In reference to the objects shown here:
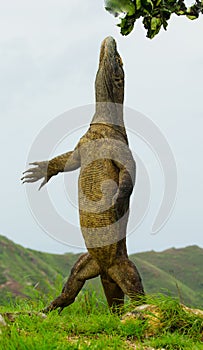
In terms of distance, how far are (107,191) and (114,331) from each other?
4.86ft

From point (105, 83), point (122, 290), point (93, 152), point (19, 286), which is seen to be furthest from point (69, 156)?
point (19, 286)

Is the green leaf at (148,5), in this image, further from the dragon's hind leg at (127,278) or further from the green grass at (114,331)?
the green grass at (114,331)

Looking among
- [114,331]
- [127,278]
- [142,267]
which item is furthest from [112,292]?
[142,267]

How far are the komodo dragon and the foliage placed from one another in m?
0.50

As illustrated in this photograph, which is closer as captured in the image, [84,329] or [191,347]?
[191,347]

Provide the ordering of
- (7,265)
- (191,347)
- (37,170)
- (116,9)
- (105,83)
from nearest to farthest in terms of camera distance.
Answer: (191,347), (116,9), (105,83), (37,170), (7,265)

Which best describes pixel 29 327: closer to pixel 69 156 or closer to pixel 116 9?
pixel 69 156

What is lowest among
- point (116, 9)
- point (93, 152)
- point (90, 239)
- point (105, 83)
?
point (90, 239)

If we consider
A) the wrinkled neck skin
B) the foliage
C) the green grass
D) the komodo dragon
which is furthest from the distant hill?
the foliage

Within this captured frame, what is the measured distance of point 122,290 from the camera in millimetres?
6145

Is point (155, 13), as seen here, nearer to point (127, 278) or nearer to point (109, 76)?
point (109, 76)

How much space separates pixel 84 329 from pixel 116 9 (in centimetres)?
302

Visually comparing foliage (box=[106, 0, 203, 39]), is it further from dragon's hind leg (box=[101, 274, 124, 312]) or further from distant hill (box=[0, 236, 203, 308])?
distant hill (box=[0, 236, 203, 308])

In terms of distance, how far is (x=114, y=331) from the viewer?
5.17 meters
